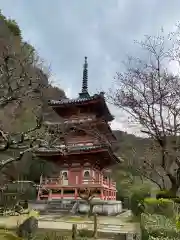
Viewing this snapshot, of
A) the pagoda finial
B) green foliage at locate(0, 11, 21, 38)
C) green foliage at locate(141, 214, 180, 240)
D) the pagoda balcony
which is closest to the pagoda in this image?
the pagoda balcony

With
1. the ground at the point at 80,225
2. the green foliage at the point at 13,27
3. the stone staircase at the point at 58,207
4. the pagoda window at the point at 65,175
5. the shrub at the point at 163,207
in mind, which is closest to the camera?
the shrub at the point at 163,207

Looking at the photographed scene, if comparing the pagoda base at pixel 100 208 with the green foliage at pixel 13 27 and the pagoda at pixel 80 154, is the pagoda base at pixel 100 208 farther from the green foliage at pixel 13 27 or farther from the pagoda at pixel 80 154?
the green foliage at pixel 13 27

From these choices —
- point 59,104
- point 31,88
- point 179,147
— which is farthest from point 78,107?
point 31,88

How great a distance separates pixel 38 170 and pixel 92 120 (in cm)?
1979

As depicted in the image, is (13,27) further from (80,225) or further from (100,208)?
(80,225)

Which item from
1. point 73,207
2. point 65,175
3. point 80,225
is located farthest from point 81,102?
point 80,225

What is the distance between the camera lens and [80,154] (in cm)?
2425

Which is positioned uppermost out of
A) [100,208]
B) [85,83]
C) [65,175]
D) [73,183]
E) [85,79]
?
[85,79]

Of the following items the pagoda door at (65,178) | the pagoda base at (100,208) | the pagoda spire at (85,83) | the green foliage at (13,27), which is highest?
the green foliage at (13,27)

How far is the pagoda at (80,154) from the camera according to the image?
77.8ft

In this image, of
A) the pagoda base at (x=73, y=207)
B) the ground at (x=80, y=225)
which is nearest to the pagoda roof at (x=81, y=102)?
the pagoda base at (x=73, y=207)

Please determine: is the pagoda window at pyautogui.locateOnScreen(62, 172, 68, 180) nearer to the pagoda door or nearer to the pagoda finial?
the pagoda door

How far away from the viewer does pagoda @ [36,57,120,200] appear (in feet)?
77.8

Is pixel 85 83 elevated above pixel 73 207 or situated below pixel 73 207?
above
